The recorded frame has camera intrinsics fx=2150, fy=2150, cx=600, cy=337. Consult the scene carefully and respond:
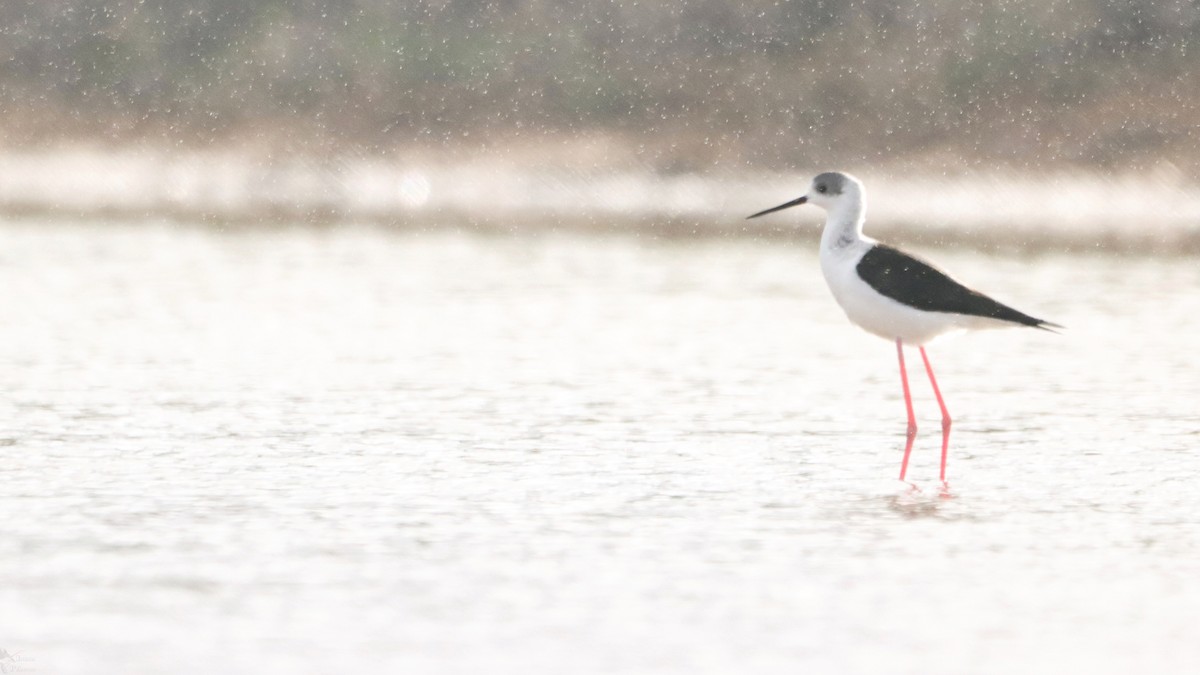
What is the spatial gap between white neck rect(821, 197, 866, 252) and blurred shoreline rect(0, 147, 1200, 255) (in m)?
8.63

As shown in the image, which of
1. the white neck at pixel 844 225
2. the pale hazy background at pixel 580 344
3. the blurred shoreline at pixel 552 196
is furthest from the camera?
the blurred shoreline at pixel 552 196

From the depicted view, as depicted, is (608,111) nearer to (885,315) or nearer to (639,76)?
(639,76)

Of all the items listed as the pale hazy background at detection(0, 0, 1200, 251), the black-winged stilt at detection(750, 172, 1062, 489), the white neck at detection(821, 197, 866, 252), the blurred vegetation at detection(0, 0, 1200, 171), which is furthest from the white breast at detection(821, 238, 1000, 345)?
the blurred vegetation at detection(0, 0, 1200, 171)

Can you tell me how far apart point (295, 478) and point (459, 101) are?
15710mm

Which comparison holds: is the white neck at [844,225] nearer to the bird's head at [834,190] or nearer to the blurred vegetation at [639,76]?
the bird's head at [834,190]

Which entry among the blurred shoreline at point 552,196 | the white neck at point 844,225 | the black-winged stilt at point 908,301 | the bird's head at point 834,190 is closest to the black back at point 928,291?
the black-winged stilt at point 908,301

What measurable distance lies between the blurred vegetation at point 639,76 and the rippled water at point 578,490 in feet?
28.7

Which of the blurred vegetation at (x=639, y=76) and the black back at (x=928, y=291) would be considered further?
the blurred vegetation at (x=639, y=76)

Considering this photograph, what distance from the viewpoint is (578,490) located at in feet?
20.5

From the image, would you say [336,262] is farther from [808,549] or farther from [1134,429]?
[808,549]

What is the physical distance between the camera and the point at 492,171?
20.1 metres

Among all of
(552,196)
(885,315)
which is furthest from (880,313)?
(552,196)

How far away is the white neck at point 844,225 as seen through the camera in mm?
8055

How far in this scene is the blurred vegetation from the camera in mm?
20641
